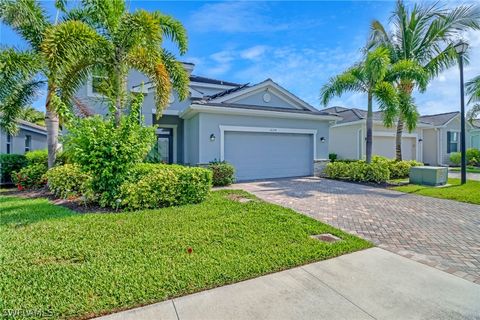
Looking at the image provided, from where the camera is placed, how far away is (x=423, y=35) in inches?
558

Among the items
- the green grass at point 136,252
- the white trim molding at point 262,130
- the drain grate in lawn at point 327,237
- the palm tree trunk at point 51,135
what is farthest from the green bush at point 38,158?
the drain grate in lawn at point 327,237

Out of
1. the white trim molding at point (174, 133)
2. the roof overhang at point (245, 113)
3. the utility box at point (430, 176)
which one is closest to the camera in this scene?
the utility box at point (430, 176)

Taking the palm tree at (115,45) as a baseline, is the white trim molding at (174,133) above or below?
below

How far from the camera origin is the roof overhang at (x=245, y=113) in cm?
1180

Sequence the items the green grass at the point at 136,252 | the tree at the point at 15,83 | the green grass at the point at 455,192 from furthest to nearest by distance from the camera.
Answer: the green grass at the point at 455,192 → the tree at the point at 15,83 → the green grass at the point at 136,252

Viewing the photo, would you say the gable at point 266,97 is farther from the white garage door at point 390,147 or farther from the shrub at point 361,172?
the white garage door at point 390,147

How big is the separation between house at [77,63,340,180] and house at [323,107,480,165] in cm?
369

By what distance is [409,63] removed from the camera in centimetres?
1274

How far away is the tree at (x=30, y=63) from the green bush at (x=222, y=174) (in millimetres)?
6120

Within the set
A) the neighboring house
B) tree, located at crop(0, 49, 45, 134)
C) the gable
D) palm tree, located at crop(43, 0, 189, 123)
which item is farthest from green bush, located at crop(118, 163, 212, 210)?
the neighboring house

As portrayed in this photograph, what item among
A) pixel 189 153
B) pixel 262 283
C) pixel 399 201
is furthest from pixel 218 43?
pixel 262 283

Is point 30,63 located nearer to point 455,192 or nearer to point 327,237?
point 327,237

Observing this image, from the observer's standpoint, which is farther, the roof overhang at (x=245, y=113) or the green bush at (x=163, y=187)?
the roof overhang at (x=245, y=113)

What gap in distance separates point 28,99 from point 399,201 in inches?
611
